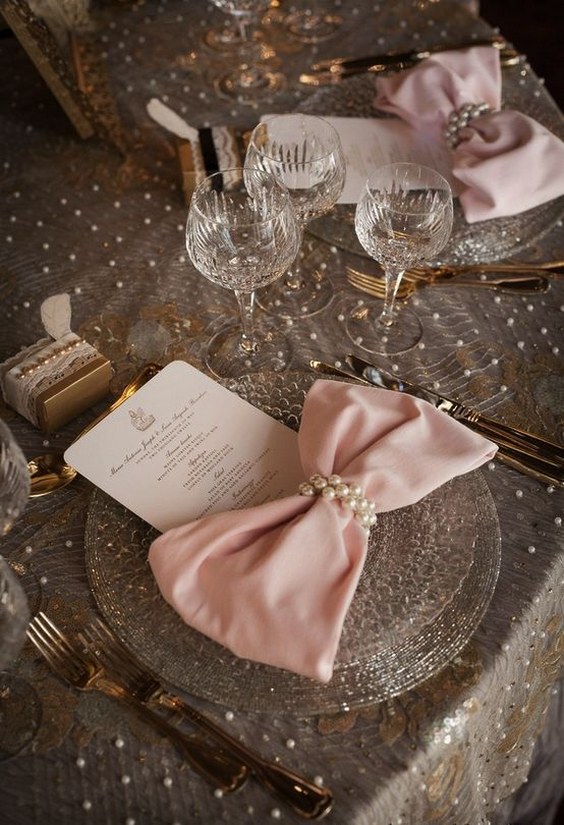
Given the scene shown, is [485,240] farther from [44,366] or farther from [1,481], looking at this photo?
[1,481]

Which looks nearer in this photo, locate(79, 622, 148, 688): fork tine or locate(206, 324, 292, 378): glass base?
locate(79, 622, 148, 688): fork tine

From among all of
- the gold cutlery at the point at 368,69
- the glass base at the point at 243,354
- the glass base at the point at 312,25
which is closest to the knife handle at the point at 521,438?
the glass base at the point at 243,354

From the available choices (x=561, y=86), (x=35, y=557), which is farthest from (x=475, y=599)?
(x=561, y=86)

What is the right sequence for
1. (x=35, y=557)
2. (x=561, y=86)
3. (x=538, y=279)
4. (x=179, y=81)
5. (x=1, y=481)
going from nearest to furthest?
(x=1, y=481)
(x=35, y=557)
(x=538, y=279)
(x=179, y=81)
(x=561, y=86)

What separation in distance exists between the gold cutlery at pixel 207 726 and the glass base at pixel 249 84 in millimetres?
830

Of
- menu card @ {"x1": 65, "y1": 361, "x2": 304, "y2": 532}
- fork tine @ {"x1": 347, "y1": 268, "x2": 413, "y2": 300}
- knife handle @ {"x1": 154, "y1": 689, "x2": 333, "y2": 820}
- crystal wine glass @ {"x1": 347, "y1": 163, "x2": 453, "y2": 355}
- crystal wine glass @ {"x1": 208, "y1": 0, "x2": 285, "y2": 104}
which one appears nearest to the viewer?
knife handle @ {"x1": 154, "y1": 689, "x2": 333, "y2": 820}

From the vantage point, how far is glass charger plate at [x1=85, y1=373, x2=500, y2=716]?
64 cm

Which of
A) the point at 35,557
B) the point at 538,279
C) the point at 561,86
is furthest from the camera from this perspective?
the point at 561,86

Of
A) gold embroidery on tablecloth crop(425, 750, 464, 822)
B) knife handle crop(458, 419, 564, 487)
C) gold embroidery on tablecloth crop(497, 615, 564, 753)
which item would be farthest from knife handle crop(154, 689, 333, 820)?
knife handle crop(458, 419, 564, 487)

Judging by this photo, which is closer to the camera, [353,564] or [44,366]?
[353,564]

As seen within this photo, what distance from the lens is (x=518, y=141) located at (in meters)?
1.00

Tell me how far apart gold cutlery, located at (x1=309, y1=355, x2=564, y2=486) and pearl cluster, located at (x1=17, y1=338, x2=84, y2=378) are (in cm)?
25

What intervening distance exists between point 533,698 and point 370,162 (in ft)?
2.19

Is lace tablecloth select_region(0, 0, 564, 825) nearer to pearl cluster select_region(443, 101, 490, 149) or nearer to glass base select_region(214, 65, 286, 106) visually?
glass base select_region(214, 65, 286, 106)
